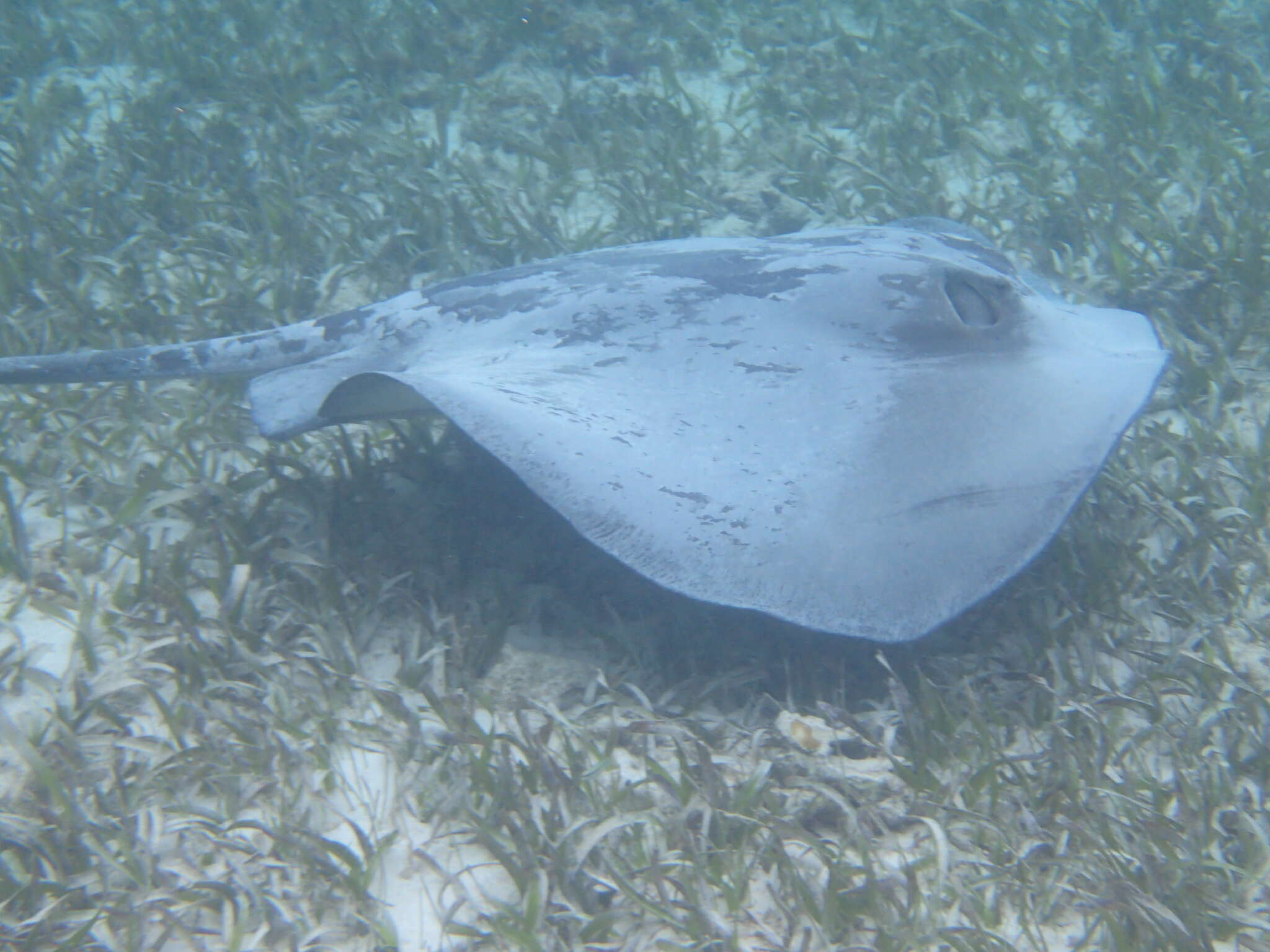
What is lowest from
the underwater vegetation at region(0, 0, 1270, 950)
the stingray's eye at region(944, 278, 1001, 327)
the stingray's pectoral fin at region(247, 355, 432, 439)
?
the underwater vegetation at region(0, 0, 1270, 950)

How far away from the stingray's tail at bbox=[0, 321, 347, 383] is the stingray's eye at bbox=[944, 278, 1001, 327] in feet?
7.38

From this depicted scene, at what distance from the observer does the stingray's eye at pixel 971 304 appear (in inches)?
112

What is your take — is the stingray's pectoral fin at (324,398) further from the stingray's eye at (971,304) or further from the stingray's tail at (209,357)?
the stingray's eye at (971,304)

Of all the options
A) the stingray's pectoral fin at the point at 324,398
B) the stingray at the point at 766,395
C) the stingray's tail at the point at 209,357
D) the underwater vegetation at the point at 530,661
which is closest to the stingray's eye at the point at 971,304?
the stingray at the point at 766,395

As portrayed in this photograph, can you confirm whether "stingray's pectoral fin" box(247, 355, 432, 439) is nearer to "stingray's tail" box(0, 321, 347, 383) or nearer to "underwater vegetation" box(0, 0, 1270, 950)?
"stingray's tail" box(0, 321, 347, 383)

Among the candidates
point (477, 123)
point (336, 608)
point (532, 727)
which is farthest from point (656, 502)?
point (477, 123)

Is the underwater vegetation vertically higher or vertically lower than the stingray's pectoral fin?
lower

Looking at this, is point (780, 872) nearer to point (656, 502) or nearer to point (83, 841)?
point (656, 502)

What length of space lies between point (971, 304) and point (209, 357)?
2828 millimetres

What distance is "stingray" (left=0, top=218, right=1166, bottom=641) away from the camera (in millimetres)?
2096

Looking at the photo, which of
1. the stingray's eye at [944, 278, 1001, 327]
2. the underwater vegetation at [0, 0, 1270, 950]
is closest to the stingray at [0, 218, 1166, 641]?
the stingray's eye at [944, 278, 1001, 327]

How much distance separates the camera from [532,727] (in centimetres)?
248

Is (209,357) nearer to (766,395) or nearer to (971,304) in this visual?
(766,395)

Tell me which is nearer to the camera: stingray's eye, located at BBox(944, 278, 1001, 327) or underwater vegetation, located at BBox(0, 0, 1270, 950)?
underwater vegetation, located at BBox(0, 0, 1270, 950)
